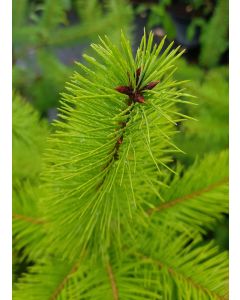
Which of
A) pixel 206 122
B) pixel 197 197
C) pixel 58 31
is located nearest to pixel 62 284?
pixel 197 197

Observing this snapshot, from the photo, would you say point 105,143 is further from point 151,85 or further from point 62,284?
point 62,284

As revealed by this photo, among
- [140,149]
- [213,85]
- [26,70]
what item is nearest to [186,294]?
[140,149]

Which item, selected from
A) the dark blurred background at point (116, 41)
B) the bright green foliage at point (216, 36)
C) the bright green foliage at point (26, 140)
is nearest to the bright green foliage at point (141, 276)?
the bright green foliage at point (26, 140)

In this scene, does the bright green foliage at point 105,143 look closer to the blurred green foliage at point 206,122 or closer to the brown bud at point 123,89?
the brown bud at point 123,89

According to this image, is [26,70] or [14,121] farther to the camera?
[26,70]

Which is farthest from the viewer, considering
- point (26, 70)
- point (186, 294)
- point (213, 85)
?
point (26, 70)

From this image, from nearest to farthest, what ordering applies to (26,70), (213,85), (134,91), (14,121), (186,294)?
1. (134,91)
2. (186,294)
3. (14,121)
4. (213,85)
5. (26,70)
